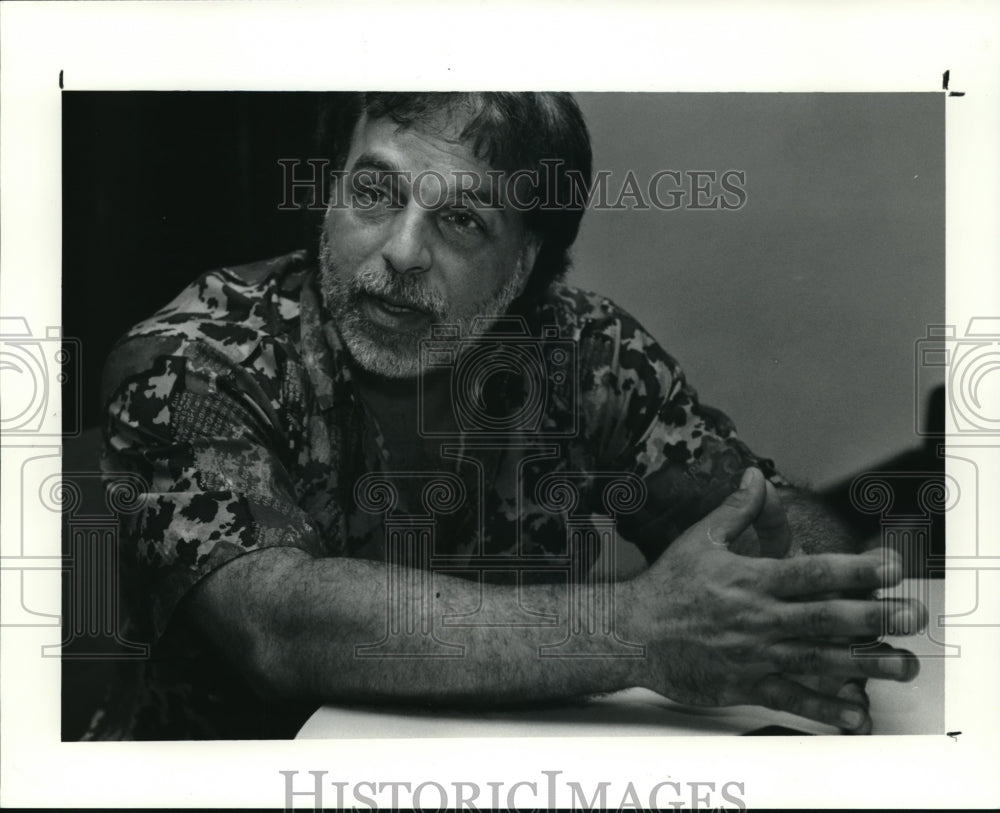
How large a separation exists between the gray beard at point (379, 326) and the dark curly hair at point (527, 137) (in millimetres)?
115

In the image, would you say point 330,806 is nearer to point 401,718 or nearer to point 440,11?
point 401,718

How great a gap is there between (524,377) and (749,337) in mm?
579

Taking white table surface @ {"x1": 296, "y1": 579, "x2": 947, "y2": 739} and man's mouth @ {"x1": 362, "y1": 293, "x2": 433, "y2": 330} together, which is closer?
white table surface @ {"x1": 296, "y1": 579, "x2": 947, "y2": 739}

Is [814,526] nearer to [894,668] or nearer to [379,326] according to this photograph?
[894,668]

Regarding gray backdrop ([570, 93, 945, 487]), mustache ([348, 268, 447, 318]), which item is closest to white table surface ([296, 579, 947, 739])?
gray backdrop ([570, 93, 945, 487])

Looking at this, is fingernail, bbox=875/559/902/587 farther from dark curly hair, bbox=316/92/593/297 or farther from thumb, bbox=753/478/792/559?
dark curly hair, bbox=316/92/593/297

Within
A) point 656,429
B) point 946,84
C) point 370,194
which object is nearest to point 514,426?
point 656,429

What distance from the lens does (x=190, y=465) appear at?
3.03 metres

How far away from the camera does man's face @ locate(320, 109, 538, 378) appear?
10.3ft

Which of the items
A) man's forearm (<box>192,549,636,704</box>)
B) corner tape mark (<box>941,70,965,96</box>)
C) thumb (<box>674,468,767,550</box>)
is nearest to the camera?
man's forearm (<box>192,549,636,704</box>)

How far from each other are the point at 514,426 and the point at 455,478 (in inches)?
7.7

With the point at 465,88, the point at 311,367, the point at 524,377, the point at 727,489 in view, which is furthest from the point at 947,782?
the point at 465,88

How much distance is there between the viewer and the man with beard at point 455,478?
120 inches

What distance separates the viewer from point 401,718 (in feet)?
10.1
